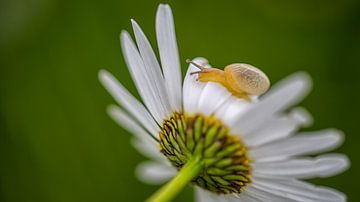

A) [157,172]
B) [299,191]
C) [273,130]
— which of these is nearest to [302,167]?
[299,191]

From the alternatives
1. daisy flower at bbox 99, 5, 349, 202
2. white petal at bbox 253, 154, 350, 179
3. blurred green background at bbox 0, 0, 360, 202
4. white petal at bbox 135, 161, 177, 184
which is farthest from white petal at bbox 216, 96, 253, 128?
blurred green background at bbox 0, 0, 360, 202

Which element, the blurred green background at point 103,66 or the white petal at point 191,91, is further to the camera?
the blurred green background at point 103,66

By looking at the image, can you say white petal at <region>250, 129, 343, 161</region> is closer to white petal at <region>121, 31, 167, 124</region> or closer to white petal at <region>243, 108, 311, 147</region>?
white petal at <region>243, 108, 311, 147</region>

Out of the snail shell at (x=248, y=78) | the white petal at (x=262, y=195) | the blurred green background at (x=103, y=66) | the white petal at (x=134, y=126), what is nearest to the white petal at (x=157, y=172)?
the white petal at (x=134, y=126)

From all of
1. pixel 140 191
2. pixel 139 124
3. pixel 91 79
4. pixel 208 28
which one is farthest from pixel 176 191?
pixel 208 28

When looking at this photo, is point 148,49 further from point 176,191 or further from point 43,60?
point 43,60

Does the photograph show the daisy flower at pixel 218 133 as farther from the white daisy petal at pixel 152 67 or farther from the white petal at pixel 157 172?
the white petal at pixel 157 172
